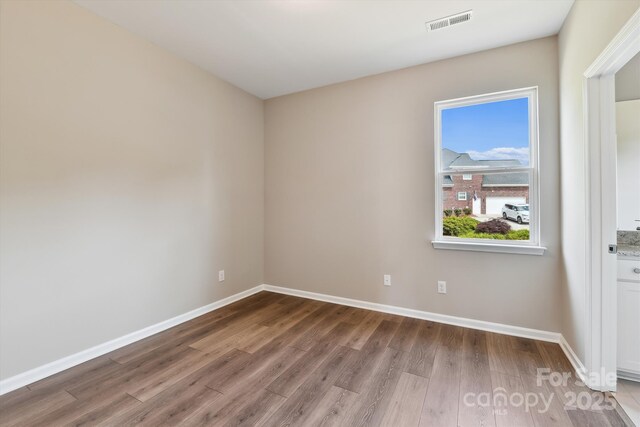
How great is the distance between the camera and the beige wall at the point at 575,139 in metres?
1.76

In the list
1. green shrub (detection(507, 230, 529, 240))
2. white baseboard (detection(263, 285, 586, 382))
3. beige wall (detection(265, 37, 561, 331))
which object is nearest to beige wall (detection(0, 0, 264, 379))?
beige wall (detection(265, 37, 561, 331))

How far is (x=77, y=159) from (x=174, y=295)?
152 cm

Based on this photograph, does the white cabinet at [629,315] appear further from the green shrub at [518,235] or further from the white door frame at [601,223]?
the green shrub at [518,235]

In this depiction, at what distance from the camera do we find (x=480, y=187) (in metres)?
2.84

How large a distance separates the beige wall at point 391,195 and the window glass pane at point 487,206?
0.17 m

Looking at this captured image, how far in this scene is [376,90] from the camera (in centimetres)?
322

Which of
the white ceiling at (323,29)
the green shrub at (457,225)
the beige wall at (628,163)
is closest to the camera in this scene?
the white ceiling at (323,29)

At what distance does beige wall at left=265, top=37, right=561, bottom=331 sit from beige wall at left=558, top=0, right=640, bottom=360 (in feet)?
0.55

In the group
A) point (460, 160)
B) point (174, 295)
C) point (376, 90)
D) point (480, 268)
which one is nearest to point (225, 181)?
point (174, 295)

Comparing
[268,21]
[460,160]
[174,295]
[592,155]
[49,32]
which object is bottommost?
[174,295]

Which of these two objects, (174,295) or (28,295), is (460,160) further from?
(28,295)

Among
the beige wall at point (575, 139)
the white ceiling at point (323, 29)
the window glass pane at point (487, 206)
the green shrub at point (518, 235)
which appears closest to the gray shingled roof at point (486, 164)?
the window glass pane at point (487, 206)

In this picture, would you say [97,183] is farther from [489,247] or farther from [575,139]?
[575,139]

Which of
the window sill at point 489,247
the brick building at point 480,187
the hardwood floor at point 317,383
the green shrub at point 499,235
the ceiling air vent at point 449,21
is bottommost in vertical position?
the hardwood floor at point 317,383
